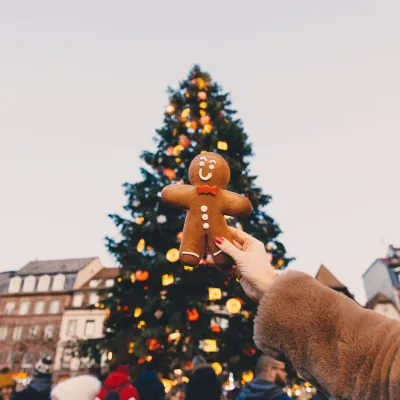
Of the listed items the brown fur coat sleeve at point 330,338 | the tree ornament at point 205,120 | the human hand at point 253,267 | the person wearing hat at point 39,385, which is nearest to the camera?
the brown fur coat sleeve at point 330,338

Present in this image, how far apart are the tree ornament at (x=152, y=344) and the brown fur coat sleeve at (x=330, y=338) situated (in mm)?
6827

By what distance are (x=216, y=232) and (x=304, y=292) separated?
0.83 meters

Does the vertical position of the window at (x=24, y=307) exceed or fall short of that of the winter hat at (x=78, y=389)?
it falls short

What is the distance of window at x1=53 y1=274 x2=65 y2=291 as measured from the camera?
1610 inches

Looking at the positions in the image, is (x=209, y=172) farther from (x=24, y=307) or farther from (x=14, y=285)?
(x=14, y=285)

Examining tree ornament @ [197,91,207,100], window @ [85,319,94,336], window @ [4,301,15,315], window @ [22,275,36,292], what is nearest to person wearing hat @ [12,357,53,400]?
tree ornament @ [197,91,207,100]

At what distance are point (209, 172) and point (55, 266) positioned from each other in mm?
45753

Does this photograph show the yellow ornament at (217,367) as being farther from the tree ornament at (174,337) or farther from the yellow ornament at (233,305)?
the yellow ornament at (233,305)

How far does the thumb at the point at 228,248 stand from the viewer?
165cm

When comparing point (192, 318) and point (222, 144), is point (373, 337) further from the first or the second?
point (222, 144)

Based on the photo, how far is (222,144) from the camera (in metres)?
9.82

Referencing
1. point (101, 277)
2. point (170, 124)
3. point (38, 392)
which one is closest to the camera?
point (38, 392)

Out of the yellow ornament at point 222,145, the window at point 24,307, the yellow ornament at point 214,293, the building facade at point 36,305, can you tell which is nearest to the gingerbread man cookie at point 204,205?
the yellow ornament at point 214,293

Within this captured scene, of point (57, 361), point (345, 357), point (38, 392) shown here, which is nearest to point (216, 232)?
point (345, 357)
